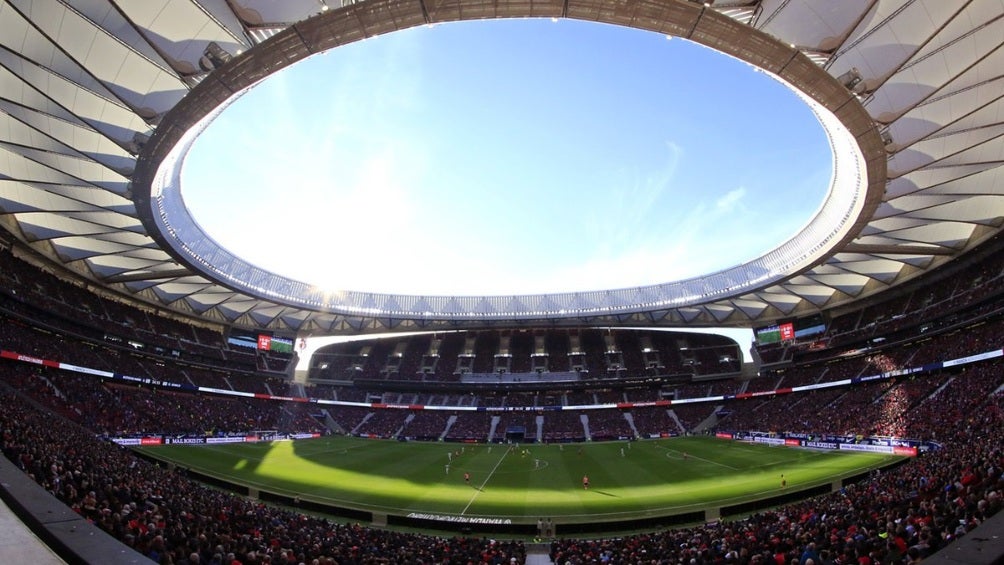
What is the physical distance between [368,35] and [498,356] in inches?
2655

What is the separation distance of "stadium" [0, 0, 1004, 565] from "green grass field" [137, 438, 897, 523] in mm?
387

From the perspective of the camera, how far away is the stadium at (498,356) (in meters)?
17.9

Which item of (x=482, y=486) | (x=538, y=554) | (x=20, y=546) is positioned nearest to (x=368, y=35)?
(x=20, y=546)

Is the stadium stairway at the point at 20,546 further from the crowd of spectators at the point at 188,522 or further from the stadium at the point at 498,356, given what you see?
the crowd of spectators at the point at 188,522

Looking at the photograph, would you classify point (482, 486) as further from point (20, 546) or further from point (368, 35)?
point (20, 546)

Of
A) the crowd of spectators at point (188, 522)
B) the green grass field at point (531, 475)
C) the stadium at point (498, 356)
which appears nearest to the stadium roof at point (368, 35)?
the stadium at point (498, 356)

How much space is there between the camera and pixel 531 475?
4003cm

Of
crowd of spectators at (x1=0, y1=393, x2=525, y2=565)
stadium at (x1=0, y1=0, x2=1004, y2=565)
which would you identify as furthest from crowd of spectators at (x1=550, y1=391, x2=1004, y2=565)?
crowd of spectators at (x1=0, y1=393, x2=525, y2=565)

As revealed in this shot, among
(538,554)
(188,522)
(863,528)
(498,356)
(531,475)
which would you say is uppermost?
(498,356)

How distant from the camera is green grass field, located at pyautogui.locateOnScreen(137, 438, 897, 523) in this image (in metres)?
29.2

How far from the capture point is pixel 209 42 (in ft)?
68.6

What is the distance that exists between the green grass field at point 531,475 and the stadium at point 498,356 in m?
0.39

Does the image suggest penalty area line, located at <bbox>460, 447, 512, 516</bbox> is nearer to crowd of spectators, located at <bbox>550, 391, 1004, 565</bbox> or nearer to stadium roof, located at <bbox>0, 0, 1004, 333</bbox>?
crowd of spectators, located at <bbox>550, 391, 1004, 565</bbox>

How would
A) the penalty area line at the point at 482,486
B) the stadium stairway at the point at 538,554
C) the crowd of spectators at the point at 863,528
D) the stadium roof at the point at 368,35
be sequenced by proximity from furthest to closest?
1. the penalty area line at the point at 482,486
2. the stadium stairway at the point at 538,554
3. the stadium roof at the point at 368,35
4. the crowd of spectators at the point at 863,528
